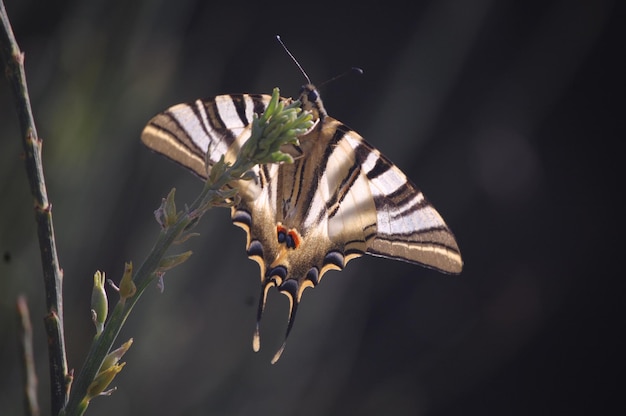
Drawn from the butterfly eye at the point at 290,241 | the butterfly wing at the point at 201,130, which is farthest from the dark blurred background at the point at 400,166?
the butterfly eye at the point at 290,241

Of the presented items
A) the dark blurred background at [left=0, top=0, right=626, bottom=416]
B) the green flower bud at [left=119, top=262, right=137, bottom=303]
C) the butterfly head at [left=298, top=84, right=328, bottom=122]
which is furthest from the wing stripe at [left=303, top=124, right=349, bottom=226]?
the green flower bud at [left=119, top=262, right=137, bottom=303]

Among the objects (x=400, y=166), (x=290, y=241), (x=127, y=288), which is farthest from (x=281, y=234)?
(x=400, y=166)

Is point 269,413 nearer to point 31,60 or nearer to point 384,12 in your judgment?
point 31,60

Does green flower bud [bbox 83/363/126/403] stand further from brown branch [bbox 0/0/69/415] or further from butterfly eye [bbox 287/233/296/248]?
butterfly eye [bbox 287/233/296/248]

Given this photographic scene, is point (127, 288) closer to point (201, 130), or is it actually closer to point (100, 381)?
point (100, 381)

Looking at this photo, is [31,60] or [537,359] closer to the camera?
[31,60]

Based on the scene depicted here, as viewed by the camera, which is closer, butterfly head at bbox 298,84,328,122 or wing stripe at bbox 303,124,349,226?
butterfly head at bbox 298,84,328,122

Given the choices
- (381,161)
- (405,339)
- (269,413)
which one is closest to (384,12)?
(405,339)
